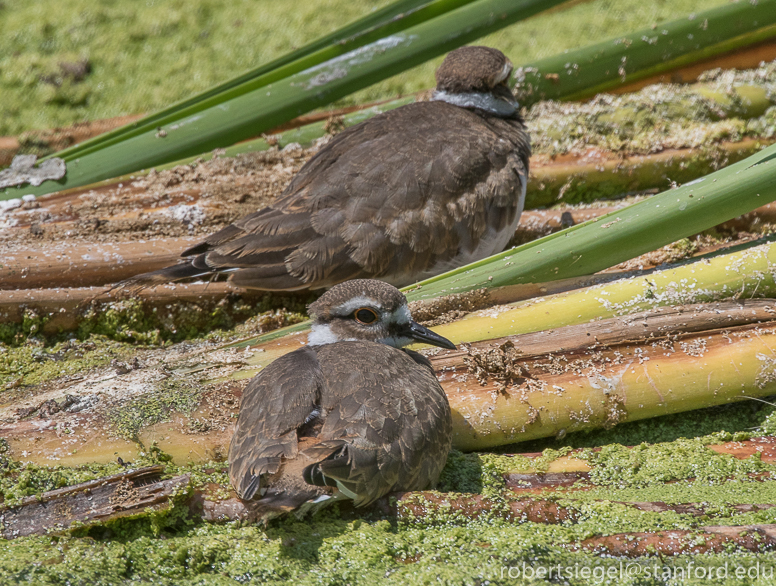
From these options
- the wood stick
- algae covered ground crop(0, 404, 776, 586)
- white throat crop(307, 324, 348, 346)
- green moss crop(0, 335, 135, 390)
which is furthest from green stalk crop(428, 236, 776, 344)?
green moss crop(0, 335, 135, 390)

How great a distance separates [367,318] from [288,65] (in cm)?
194

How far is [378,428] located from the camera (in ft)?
8.34

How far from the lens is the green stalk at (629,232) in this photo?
309 centimetres

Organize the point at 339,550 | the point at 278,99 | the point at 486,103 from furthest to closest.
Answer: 1. the point at 486,103
2. the point at 278,99
3. the point at 339,550

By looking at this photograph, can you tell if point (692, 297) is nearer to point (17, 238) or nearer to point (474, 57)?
point (474, 57)

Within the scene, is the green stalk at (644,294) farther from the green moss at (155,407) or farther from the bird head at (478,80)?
the bird head at (478,80)

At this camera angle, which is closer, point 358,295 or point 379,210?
point 358,295

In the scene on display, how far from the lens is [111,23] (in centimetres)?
657

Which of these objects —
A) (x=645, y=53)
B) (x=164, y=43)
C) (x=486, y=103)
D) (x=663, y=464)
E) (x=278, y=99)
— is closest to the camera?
(x=663, y=464)

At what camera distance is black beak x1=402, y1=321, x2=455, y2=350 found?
124 inches

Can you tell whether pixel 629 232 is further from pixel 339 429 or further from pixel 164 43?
pixel 164 43

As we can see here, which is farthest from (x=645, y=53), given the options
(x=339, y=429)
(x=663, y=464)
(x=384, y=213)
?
(x=339, y=429)

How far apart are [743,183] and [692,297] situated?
0.57m

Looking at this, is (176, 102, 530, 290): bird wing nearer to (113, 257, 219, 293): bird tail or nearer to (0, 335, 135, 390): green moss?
(113, 257, 219, 293): bird tail
